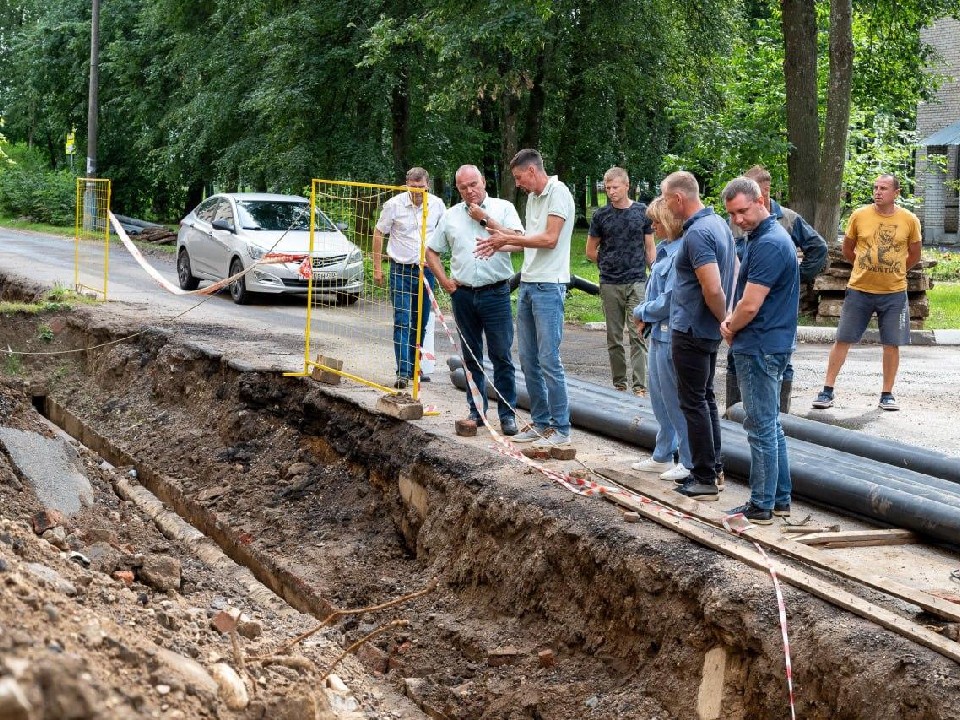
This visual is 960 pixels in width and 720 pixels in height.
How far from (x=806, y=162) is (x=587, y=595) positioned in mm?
12793

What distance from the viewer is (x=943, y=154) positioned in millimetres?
34719

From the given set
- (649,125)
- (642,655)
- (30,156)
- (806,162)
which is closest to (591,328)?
(806,162)

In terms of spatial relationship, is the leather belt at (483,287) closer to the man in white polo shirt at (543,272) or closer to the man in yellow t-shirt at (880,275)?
the man in white polo shirt at (543,272)

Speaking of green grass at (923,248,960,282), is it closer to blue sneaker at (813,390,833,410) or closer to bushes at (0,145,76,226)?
blue sneaker at (813,390,833,410)

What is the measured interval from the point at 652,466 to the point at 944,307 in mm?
11654

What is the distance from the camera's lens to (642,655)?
585cm

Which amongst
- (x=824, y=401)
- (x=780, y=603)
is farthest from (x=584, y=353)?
(x=780, y=603)

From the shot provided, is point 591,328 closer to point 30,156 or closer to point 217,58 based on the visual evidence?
point 217,58

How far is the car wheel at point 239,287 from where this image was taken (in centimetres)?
1792

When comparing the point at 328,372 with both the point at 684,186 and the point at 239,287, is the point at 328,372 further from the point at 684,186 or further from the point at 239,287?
the point at 239,287

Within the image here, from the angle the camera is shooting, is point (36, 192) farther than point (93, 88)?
Yes

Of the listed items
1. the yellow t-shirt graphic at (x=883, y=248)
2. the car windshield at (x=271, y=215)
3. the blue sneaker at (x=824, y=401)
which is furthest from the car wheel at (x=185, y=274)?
the yellow t-shirt graphic at (x=883, y=248)

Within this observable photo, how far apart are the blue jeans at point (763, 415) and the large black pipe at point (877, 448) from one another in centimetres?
129

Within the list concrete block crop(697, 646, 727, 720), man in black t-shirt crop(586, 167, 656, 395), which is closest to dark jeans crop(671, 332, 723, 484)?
concrete block crop(697, 646, 727, 720)
